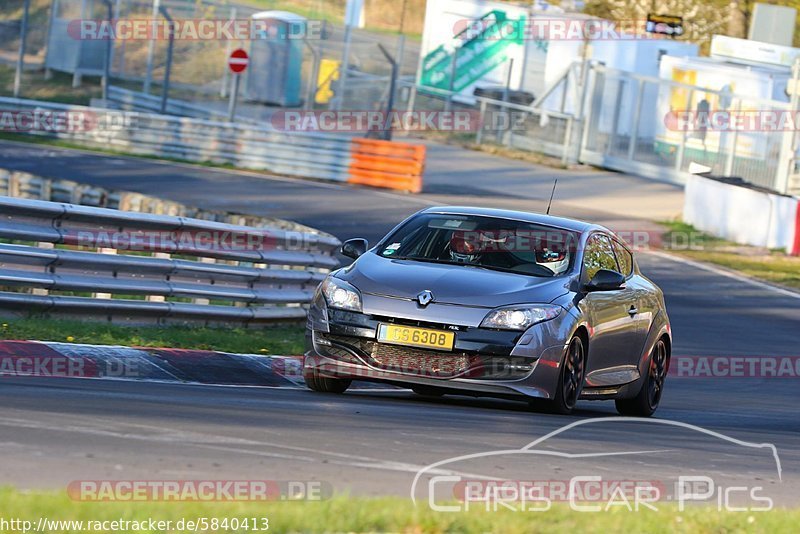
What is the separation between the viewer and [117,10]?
4009cm

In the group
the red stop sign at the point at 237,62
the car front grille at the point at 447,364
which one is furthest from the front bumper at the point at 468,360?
the red stop sign at the point at 237,62

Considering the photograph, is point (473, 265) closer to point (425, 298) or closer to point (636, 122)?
point (425, 298)

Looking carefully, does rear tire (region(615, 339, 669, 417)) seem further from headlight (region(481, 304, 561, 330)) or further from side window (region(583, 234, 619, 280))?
headlight (region(481, 304, 561, 330))

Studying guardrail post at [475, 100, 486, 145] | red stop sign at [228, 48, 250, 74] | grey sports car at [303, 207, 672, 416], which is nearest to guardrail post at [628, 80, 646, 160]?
guardrail post at [475, 100, 486, 145]

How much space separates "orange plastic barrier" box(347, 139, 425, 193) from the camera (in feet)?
98.8

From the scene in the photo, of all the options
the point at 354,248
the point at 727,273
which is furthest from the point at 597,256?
the point at 727,273

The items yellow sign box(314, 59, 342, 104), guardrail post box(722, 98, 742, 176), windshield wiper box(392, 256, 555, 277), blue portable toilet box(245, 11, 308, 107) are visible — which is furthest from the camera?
blue portable toilet box(245, 11, 308, 107)

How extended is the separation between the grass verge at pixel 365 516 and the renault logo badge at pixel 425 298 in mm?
3513

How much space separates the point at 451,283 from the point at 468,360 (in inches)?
20.7

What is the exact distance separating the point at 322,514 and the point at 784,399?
9.27 metres

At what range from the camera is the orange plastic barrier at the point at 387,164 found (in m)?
30.1

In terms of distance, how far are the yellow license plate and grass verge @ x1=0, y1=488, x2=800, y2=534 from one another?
3441mm

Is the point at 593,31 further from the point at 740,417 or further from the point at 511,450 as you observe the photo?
the point at 511,450

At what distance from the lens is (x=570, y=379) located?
33.0 ft
